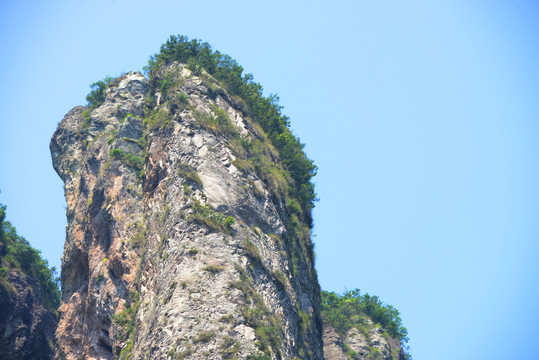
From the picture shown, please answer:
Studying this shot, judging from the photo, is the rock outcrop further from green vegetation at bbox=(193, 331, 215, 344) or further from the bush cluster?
green vegetation at bbox=(193, 331, 215, 344)

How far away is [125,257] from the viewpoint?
130ft

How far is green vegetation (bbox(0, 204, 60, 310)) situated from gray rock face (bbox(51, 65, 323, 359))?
7.81 meters

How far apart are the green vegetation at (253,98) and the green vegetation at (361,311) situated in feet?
60.8

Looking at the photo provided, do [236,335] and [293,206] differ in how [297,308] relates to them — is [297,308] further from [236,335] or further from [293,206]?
[293,206]

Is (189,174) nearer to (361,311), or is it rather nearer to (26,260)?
(26,260)

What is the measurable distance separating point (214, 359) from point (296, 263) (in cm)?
1391

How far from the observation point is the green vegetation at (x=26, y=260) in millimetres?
52906

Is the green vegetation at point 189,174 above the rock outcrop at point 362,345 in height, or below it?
above

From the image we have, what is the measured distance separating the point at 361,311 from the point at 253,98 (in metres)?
29.6

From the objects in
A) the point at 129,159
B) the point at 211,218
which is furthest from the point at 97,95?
the point at 211,218

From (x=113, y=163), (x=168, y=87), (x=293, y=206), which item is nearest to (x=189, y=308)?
(x=293, y=206)

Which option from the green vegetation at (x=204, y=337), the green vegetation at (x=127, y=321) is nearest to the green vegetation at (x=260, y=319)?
the green vegetation at (x=204, y=337)

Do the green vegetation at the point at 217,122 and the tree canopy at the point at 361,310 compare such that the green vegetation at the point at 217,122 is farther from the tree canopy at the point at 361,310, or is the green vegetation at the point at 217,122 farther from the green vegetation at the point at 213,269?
the tree canopy at the point at 361,310

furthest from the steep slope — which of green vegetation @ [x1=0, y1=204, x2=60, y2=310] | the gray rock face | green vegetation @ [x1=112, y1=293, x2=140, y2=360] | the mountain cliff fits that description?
green vegetation @ [x1=112, y1=293, x2=140, y2=360]
